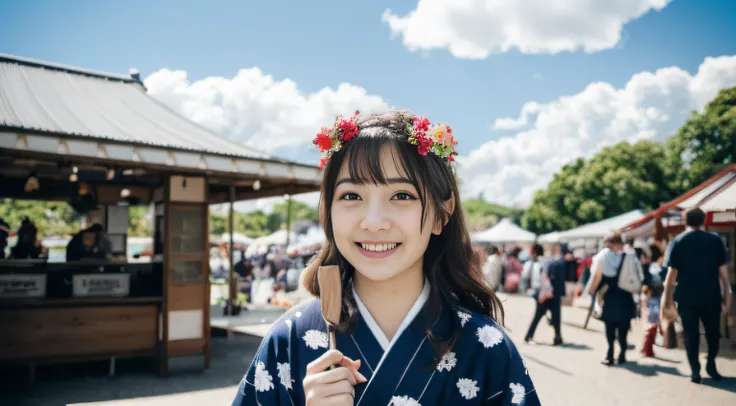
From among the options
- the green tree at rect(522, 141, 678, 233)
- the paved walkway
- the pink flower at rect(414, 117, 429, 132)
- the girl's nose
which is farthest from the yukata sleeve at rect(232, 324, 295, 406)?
the green tree at rect(522, 141, 678, 233)

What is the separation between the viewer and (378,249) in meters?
1.67

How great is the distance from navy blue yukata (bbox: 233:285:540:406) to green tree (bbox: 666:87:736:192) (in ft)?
87.1

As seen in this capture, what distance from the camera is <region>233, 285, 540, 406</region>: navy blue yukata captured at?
5.24ft

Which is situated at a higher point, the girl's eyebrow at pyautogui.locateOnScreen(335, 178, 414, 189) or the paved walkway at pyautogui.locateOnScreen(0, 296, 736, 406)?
the girl's eyebrow at pyautogui.locateOnScreen(335, 178, 414, 189)

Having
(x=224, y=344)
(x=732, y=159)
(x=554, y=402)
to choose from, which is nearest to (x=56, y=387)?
(x=224, y=344)

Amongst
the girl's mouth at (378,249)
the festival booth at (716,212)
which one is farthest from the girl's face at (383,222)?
the festival booth at (716,212)

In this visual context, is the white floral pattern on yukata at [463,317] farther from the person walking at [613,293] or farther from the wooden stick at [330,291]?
the person walking at [613,293]

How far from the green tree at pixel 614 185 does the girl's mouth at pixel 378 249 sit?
106 feet

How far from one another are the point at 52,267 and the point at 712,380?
8468mm

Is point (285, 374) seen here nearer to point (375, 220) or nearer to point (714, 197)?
point (375, 220)

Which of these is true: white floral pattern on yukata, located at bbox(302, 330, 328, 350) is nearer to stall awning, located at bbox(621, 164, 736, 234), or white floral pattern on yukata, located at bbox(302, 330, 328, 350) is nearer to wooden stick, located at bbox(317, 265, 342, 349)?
wooden stick, located at bbox(317, 265, 342, 349)

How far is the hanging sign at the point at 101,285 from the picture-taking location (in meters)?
6.74

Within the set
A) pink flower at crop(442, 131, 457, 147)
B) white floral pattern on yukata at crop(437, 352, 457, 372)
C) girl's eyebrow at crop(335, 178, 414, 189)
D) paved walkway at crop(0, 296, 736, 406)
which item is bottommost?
paved walkway at crop(0, 296, 736, 406)

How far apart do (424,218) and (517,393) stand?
0.60 meters
